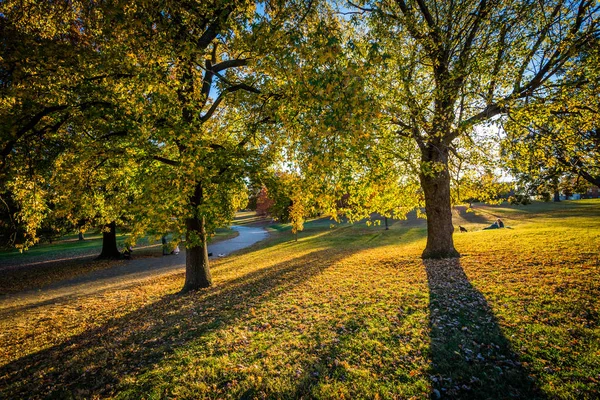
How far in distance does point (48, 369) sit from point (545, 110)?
50.0 ft

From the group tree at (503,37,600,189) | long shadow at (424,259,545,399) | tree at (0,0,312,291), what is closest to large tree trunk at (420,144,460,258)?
tree at (503,37,600,189)

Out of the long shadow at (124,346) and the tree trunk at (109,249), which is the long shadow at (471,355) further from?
the tree trunk at (109,249)

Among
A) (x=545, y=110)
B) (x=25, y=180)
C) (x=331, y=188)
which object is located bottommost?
(x=331, y=188)

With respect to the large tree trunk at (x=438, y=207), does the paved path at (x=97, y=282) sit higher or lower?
lower

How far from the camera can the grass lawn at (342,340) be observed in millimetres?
4285

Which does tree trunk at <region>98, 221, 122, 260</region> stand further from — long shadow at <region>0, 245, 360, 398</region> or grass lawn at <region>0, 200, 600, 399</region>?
long shadow at <region>0, 245, 360, 398</region>

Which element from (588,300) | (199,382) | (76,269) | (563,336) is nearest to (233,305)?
(199,382)

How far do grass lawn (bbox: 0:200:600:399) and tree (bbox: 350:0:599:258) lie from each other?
4.33 m

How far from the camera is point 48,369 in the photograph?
5.85 meters

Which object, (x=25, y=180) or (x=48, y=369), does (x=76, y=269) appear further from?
(x=48, y=369)

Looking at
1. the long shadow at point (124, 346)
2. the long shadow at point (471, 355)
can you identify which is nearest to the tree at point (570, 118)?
the long shadow at point (471, 355)

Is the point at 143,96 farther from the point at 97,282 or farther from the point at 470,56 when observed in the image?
the point at 97,282

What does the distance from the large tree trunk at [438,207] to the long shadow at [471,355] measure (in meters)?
5.46

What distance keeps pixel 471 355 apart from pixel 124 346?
7.82 meters
